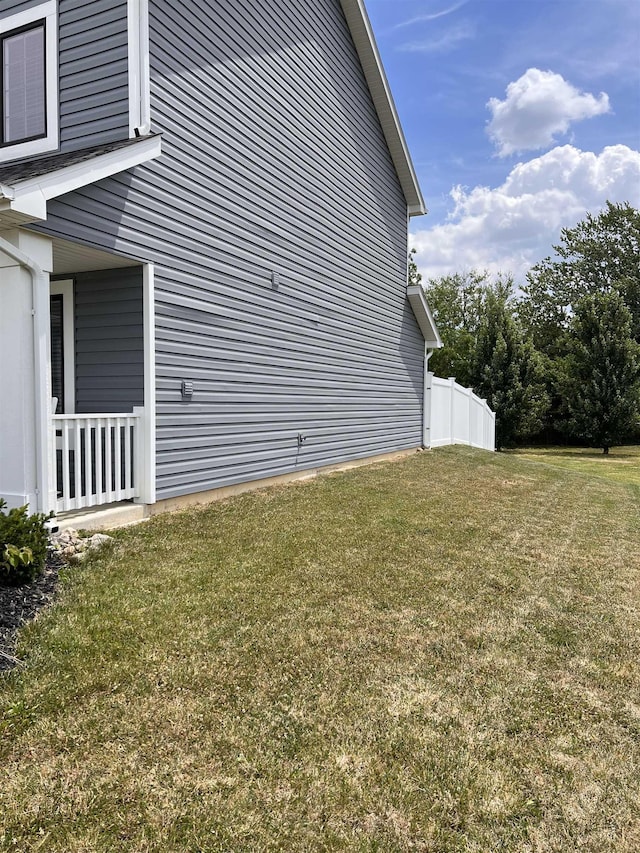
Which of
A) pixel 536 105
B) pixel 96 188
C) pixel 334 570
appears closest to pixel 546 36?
pixel 536 105

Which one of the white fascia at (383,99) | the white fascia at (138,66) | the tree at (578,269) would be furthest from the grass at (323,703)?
the tree at (578,269)

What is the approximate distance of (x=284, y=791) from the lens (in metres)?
2.21

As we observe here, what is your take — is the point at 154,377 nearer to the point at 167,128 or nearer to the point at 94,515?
the point at 94,515

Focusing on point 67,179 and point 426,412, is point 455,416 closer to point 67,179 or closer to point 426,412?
point 426,412

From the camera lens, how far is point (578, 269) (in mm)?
36500

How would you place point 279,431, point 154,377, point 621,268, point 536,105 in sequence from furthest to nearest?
point 621,268
point 536,105
point 279,431
point 154,377

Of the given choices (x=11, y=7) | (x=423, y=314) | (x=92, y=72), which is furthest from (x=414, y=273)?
(x=92, y=72)

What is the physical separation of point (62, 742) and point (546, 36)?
20.9 m

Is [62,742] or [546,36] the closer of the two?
[62,742]

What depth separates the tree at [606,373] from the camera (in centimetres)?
2220

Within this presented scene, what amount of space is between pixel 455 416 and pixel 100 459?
12364 millimetres

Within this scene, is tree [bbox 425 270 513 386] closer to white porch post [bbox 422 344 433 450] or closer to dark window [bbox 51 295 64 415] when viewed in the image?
white porch post [bbox 422 344 433 450]

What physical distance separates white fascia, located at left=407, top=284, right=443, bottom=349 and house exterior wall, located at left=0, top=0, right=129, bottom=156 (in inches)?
312

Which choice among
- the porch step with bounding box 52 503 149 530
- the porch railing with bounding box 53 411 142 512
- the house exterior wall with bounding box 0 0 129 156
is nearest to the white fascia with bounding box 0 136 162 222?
the house exterior wall with bounding box 0 0 129 156
